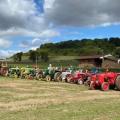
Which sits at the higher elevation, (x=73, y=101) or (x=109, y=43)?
(x=109, y=43)

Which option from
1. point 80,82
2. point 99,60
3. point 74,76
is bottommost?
point 80,82

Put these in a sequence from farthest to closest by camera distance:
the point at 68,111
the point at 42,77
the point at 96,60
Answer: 1. the point at 96,60
2. the point at 42,77
3. the point at 68,111

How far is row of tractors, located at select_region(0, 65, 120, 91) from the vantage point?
73.5 ft

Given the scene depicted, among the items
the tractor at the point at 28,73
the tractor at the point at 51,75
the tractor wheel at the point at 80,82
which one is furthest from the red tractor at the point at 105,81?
the tractor at the point at 28,73

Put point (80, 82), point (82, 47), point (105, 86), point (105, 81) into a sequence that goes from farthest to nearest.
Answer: point (82, 47) < point (80, 82) < point (105, 81) < point (105, 86)

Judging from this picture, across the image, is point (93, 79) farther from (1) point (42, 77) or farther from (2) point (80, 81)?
(1) point (42, 77)

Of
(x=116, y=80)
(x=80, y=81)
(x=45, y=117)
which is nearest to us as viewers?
(x=45, y=117)

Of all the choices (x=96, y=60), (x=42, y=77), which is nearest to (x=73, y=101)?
(x=42, y=77)

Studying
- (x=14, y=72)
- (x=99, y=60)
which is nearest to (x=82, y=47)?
(x=99, y=60)

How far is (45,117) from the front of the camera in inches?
456

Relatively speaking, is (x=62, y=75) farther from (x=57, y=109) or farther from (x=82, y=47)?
(x=82, y=47)

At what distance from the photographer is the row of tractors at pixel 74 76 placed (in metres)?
22.4

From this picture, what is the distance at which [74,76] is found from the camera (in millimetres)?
28859

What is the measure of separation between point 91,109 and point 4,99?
4.49 m
